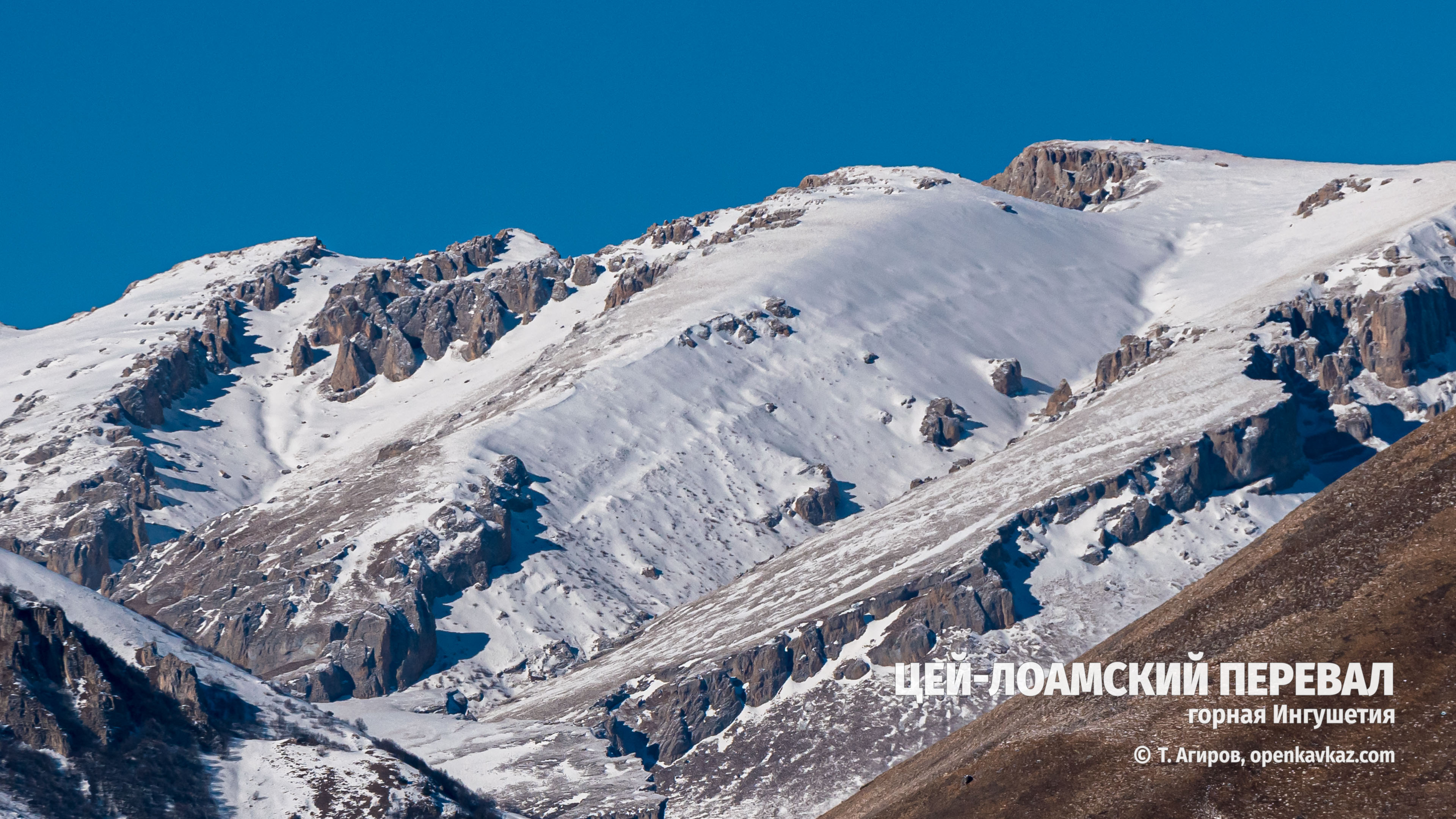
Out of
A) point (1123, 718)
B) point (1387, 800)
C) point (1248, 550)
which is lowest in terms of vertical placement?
point (1387, 800)

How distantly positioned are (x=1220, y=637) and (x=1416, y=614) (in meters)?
16.6

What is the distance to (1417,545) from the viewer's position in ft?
420

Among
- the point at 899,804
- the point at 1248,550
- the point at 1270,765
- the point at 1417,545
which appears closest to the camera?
the point at 1270,765

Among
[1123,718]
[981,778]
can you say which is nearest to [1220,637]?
[1123,718]

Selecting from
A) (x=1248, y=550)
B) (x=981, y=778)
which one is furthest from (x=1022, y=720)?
(x=1248, y=550)

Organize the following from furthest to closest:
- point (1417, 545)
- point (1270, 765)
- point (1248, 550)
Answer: point (1248, 550)
point (1417, 545)
point (1270, 765)

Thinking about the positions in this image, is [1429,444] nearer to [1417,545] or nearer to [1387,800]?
[1417,545]

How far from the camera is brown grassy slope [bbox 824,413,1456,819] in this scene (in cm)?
11206

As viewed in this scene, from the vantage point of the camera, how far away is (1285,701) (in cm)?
12031

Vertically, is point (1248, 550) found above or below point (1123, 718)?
above

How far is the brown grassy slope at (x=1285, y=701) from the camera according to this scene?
112 m

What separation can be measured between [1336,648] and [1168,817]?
16646 millimetres

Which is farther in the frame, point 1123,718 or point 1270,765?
point 1123,718

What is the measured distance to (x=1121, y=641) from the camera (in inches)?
5812
